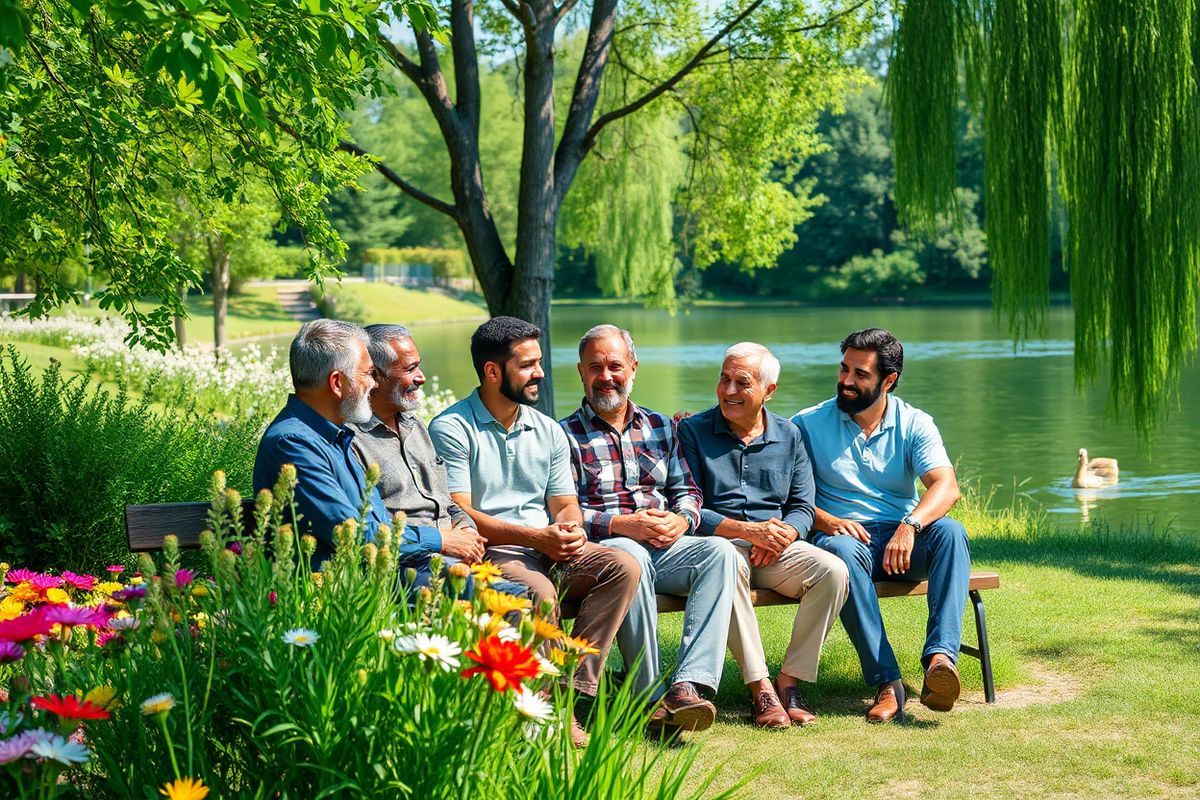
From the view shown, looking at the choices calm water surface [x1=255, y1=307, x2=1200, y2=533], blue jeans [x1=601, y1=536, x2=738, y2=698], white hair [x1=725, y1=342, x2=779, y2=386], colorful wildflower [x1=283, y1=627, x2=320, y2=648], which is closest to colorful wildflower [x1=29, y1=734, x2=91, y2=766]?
colorful wildflower [x1=283, y1=627, x2=320, y2=648]

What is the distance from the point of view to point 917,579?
4.66m

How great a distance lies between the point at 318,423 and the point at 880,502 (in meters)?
2.26

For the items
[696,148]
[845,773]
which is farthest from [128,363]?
[845,773]

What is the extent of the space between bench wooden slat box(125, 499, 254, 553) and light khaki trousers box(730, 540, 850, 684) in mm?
1670

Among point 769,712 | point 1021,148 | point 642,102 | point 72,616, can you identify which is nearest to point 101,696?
point 72,616

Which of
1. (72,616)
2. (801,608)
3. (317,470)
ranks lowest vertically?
(801,608)

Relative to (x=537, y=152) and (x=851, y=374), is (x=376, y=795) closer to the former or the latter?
(x=851, y=374)

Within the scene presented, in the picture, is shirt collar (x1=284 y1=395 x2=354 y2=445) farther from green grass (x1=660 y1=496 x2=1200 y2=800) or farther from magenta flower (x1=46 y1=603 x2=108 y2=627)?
green grass (x1=660 y1=496 x2=1200 y2=800)

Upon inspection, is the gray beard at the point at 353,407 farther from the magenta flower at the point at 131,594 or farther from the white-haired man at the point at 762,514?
the white-haired man at the point at 762,514

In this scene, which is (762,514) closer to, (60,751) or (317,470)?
(317,470)

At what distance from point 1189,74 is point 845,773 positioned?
158 inches

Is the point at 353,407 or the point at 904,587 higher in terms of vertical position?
the point at 353,407

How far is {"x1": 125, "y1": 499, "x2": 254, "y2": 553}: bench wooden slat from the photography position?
11.5 ft

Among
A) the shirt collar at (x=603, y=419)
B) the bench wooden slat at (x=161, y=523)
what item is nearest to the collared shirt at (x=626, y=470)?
the shirt collar at (x=603, y=419)
